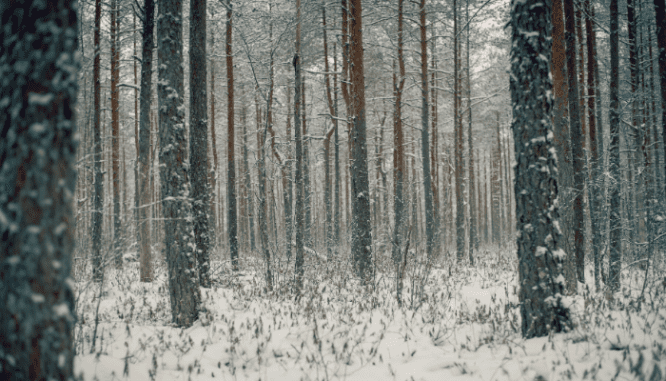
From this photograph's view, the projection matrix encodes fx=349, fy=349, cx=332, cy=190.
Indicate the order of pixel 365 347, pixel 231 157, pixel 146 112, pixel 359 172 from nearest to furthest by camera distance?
pixel 365 347 < pixel 146 112 < pixel 359 172 < pixel 231 157

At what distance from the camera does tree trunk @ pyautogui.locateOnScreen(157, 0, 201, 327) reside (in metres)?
5.16

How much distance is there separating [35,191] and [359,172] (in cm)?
781

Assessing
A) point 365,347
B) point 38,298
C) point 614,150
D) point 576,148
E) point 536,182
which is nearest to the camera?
point 38,298

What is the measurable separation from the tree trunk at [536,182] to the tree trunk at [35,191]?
4.25 metres

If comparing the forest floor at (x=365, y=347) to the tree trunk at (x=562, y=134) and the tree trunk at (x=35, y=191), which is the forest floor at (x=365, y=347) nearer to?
the tree trunk at (x=35, y=191)

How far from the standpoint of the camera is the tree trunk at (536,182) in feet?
12.8

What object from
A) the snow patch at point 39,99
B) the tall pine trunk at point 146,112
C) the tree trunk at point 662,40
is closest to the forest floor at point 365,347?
the snow patch at point 39,99

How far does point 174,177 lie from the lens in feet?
16.9

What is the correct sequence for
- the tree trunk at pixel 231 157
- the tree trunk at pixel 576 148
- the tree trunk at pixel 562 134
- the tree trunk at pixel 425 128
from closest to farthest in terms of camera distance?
the tree trunk at pixel 562 134 → the tree trunk at pixel 576 148 → the tree trunk at pixel 231 157 → the tree trunk at pixel 425 128

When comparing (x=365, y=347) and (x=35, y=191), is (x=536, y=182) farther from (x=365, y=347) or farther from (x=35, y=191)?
(x=35, y=191)

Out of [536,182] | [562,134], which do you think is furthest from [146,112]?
[562,134]

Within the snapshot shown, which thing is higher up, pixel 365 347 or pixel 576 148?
pixel 576 148

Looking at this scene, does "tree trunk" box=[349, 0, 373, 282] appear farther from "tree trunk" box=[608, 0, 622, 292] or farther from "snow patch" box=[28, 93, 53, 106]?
"snow patch" box=[28, 93, 53, 106]

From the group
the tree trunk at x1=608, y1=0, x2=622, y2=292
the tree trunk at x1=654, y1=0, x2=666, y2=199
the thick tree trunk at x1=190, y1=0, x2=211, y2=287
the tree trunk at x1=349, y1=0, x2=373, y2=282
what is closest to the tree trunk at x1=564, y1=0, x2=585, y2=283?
the tree trunk at x1=608, y1=0, x2=622, y2=292
